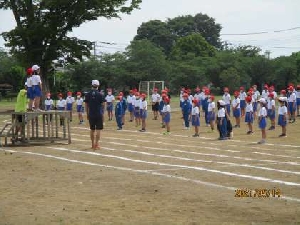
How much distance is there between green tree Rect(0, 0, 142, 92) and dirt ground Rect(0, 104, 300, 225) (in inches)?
1084

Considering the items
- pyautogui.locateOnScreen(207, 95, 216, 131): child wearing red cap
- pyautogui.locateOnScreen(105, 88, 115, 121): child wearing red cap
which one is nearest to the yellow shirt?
pyautogui.locateOnScreen(207, 95, 216, 131): child wearing red cap

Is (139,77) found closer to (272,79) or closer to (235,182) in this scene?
(272,79)

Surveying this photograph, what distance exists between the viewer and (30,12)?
46906 mm

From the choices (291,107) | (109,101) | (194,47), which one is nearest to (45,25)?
(109,101)

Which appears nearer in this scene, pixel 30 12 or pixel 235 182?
pixel 235 182

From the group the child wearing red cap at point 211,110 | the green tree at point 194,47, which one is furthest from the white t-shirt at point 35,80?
the green tree at point 194,47

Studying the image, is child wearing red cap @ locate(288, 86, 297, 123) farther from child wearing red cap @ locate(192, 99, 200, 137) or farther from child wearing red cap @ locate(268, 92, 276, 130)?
child wearing red cap @ locate(192, 99, 200, 137)

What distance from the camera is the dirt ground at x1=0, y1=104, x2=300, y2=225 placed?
29.5 feet

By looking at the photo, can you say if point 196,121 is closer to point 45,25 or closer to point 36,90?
point 36,90

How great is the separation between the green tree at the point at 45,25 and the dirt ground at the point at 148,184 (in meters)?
27.5

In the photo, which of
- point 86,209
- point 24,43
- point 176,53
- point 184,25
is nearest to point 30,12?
point 24,43

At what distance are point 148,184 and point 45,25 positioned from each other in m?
36.6

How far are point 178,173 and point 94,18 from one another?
3706cm

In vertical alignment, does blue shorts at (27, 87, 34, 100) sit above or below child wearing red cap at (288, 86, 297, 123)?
above
